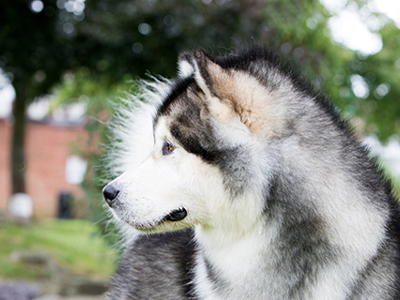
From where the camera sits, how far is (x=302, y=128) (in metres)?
1.93

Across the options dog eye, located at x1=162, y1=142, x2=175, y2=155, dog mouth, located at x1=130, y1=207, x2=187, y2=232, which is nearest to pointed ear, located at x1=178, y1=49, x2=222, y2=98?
dog eye, located at x1=162, y1=142, x2=175, y2=155

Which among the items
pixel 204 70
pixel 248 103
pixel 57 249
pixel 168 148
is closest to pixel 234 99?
pixel 248 103

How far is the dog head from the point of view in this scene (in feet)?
6.10

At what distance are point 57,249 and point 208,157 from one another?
6.65 metres

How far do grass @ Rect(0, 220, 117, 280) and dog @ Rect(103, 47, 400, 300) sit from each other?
339 centimetres

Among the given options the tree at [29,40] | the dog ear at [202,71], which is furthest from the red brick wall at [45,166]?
the dog ear at [202,71]

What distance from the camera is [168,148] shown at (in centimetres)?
198

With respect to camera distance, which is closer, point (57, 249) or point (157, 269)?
point (157, 269)

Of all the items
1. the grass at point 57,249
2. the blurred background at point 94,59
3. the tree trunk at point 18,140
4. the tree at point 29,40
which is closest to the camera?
the blurred background at point 94,59

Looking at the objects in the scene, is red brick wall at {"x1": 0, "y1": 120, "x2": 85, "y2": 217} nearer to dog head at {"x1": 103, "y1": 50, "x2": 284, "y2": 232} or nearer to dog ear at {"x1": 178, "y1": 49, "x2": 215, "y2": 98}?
dog head at {"x1": 103, "y1": 50, "x2": 284, "y2": 232}

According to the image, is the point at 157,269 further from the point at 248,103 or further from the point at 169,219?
the point at 248,103

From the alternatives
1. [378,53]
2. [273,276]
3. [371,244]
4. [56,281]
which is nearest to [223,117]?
[273,276]

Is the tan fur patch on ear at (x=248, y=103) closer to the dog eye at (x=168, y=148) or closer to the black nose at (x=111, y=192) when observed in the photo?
the dog eye at (x=168, y=148)

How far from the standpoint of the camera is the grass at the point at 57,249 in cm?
648
